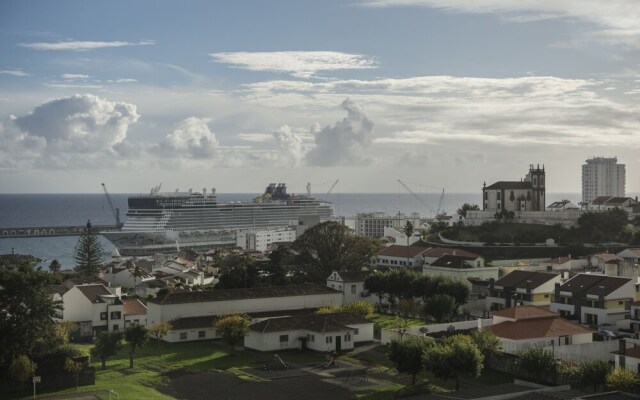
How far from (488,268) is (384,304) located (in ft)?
27.4

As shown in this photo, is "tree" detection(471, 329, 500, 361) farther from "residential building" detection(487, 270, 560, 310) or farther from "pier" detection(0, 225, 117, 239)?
"pier" detection(0, 225, 117, 239)

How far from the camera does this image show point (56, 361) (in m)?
29.3

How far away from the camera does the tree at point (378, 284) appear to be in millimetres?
47750

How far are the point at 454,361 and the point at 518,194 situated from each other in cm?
5254

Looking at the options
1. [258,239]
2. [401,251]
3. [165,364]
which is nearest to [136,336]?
[165,364]

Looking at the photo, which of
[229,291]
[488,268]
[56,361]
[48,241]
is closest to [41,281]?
[56,361]

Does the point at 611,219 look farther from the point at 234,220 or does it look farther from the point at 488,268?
the point at 234,220

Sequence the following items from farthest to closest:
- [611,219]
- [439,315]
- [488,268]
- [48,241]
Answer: [48,241] < [611,219] < [488,268] < [439,315]

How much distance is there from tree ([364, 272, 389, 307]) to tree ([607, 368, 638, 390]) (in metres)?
22.6

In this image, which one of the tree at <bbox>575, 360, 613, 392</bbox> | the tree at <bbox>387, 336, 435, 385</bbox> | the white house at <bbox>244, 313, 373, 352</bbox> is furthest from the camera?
the white house at <bbox>244, 313, 373, 352</bbox>

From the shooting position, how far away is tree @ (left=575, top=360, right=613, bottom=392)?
2589 centimetres

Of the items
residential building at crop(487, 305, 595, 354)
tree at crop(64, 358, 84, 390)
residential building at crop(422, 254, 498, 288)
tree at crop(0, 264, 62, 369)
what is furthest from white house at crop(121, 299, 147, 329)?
residential building at crop(487, 305, 595, 354)

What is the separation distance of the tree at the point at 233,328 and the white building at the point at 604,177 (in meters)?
142

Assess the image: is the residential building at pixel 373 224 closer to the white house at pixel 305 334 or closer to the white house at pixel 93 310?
the white house at pixel 93 310
